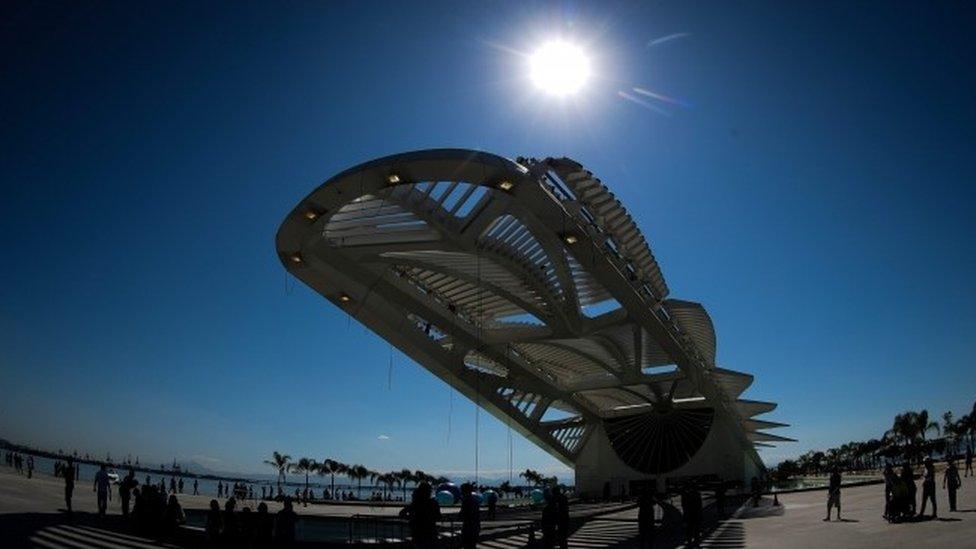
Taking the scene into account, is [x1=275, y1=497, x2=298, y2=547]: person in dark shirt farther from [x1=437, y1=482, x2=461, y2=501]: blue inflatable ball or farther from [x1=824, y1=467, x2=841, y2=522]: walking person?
[x1=437, y1=482, x2=461, y2=501]: blue inflatable ball

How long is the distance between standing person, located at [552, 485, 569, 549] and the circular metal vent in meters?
32.1

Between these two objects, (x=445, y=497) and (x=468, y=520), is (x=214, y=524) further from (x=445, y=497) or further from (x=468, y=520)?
(x=445, y=497)

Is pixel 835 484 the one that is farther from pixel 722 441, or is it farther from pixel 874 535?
pixel 722 441

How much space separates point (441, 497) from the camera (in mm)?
29500

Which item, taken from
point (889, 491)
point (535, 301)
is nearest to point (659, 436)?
point (535, 301)

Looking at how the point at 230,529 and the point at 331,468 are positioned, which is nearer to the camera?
the point at 230,529

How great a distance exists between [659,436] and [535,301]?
21.7 meters

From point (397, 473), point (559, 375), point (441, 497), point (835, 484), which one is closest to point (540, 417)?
point (559, 375)

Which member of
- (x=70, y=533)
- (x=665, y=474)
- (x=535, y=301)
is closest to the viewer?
(x=70, y=533)

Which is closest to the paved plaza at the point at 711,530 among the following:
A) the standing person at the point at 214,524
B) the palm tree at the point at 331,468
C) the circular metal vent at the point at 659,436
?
the standing person at the point at 214,524

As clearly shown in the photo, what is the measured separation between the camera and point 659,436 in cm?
4188

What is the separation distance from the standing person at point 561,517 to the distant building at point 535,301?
8.72 m

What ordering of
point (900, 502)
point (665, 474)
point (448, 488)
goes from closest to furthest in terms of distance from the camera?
point (900, 502) < point (448, 488) < point (665, 474)

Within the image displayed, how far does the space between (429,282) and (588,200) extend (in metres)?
9.54
